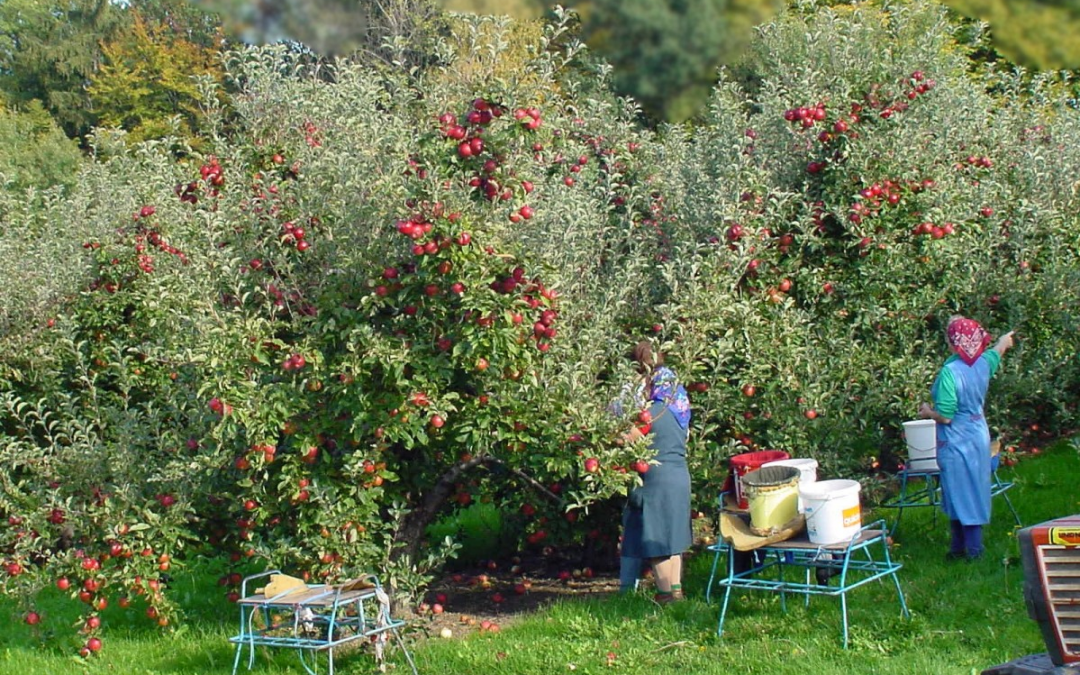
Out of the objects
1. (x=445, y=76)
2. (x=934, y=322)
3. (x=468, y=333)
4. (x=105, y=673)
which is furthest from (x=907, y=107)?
(x=105, y=673)

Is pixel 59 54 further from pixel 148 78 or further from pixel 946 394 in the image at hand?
pixel 946 394

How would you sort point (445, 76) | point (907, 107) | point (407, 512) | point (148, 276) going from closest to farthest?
point (407, 512) < point (445, 76) < point (148, 276) < point (907, 107)

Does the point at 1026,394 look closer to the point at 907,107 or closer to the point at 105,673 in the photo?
the point at 907,107

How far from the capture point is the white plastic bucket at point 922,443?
7457mm

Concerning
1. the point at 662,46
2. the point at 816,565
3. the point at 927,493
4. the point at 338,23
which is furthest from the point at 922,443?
the point at 338,23

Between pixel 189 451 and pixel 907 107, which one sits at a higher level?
pixel 907 107

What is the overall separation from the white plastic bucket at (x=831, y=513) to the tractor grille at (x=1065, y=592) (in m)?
1.58

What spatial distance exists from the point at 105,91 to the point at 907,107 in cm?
2684

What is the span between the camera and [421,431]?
5777 mm

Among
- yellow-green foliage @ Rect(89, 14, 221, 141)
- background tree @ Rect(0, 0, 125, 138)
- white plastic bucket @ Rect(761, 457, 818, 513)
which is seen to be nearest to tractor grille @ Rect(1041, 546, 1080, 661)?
white plastic bucket @ Rect(761, 457, 818, 513)

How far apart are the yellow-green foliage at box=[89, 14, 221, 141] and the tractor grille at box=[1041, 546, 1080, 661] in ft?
85.1

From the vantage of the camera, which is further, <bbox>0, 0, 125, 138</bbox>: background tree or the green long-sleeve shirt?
<bbox>0, 0, 125, 138</bbox>: background tree

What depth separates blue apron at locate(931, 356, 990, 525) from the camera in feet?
22.5

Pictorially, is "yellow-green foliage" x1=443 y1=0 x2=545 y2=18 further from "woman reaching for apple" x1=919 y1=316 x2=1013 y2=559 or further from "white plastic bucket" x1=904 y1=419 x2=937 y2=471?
"woman reaching for apple" x1=919 y1=316 x2=1013 y2=559
